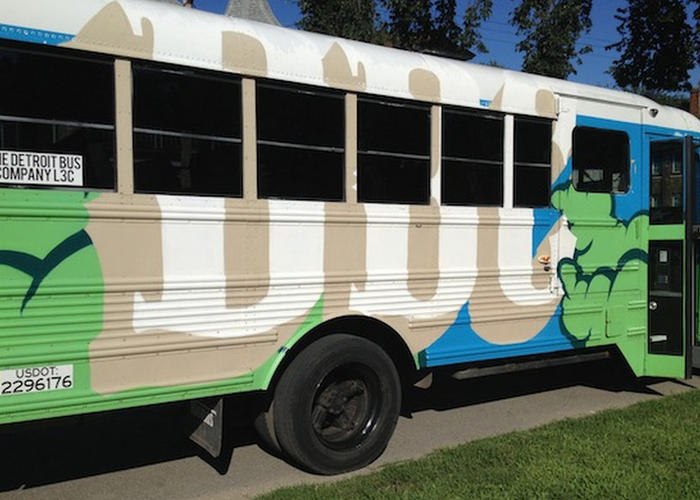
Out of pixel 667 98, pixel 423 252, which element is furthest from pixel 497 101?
pixel 667 98

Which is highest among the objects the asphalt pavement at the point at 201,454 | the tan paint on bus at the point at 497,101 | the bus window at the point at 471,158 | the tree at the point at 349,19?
the tree at the point at 349,19

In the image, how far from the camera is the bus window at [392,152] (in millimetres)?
4438

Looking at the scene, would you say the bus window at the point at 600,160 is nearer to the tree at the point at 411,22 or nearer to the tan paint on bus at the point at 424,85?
the tan paint on bus at the point at 424,85

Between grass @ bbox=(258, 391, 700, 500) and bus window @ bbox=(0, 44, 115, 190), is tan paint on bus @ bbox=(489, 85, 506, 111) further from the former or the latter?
bus window @ bbox=(0, 44, 115, 190)

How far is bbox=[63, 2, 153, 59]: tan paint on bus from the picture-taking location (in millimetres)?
3415

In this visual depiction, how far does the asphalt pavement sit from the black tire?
19cm

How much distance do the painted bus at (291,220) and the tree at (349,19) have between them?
38.6 ft

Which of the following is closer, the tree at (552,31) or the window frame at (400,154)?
the window frame at (400,154)

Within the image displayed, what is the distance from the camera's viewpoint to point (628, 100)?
19.5 ft

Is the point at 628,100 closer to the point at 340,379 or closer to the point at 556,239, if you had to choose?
the point at 556,239

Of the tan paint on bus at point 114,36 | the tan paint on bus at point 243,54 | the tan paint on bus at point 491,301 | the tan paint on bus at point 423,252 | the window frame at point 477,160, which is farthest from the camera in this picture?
the tan paint on bus at point 491,301

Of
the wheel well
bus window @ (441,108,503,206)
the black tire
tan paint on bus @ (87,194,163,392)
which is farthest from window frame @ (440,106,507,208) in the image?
tan paint on bus @ (87,194,163,392)

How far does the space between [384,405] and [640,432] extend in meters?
2.01

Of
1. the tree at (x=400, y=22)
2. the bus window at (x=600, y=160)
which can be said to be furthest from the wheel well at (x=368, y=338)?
the tree at (x=400, y=22)
